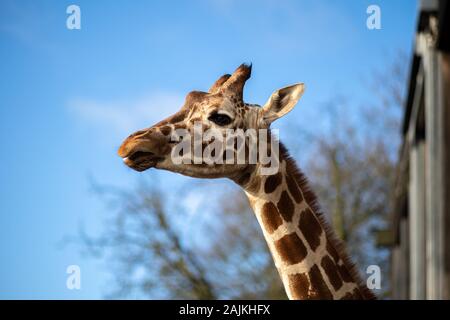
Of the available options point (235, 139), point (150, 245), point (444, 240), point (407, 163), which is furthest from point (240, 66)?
point (150, 245)

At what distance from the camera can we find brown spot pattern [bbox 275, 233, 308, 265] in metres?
6.30

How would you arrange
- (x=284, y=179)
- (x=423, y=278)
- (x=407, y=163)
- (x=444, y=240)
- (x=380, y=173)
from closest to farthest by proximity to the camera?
(x=284, y=179) < (x=444, y=240) < (x=423, y=278) < (x=407, y=163) < (x=380, y=173)

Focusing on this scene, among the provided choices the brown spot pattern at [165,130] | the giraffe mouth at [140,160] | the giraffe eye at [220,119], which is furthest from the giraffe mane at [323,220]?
the giraffe mouth at [140,160]

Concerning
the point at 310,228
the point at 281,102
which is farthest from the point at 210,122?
the point at 310,228

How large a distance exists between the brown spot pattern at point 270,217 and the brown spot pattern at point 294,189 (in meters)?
0.17

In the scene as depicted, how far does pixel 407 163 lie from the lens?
14883 millimetres

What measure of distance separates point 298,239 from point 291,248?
0.08 m

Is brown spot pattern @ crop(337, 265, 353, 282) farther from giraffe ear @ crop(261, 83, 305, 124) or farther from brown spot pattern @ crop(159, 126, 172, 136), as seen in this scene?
brown spot pattern @ crop(159, 126, 172, 136)

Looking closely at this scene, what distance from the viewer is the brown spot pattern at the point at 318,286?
→ 616cm

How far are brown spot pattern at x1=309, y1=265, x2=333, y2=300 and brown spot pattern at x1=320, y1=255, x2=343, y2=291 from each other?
0.17 feet

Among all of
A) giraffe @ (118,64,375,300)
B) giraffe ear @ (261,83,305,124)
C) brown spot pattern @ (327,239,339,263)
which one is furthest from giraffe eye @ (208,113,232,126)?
brown spot pattern @ (327,239,339,263)

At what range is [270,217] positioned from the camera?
646cm

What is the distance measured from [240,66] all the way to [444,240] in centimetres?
257

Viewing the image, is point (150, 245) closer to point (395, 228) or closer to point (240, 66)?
point (395, 228)
